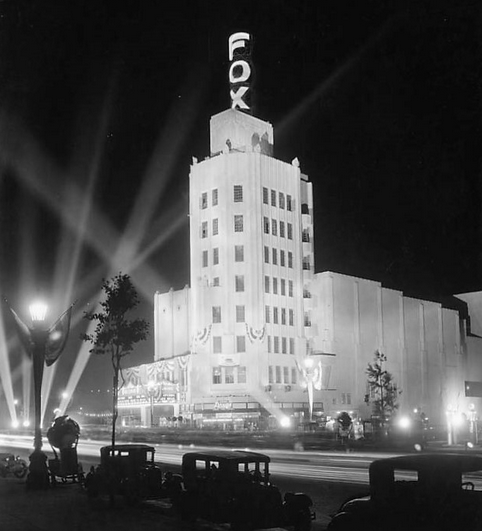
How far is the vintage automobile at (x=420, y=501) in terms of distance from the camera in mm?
9789

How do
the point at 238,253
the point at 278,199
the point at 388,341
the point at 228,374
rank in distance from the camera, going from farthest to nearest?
1. the point at 388,341
2. the point at 278,199
3. the point at 238,253
4. the point at 228,374

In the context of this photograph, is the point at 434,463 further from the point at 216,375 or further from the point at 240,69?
the point at 240,69

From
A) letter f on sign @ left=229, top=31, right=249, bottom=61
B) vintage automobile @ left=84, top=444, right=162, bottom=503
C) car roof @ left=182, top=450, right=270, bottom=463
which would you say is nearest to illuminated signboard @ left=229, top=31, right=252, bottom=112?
letter f on sign @ left=229, top=31, right=249, bottom=61

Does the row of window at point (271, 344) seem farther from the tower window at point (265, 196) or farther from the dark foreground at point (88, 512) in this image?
the dark foreground at point (88, 512)

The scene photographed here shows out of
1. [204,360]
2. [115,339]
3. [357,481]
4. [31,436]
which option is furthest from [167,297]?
[357,481]

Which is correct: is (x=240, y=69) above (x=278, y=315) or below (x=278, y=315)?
above

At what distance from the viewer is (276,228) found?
9112 centimetres

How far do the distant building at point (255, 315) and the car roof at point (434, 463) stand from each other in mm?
69532

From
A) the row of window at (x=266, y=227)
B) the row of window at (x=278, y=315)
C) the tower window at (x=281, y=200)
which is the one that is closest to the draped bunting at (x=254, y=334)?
the row of window at (x=278, y=315)

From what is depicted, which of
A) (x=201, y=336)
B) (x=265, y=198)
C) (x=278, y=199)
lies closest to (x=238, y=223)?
(x=265, y=198)

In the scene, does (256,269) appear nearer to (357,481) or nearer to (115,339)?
(115,339)

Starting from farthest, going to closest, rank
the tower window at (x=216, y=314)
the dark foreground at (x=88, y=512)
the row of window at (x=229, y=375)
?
the tower window at (x=216, y=314), the row of window at (x=229, y=375), the dark foreground at (x=88, y=512)

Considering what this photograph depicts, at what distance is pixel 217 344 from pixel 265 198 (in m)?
18.0

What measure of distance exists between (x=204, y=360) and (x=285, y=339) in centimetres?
993
